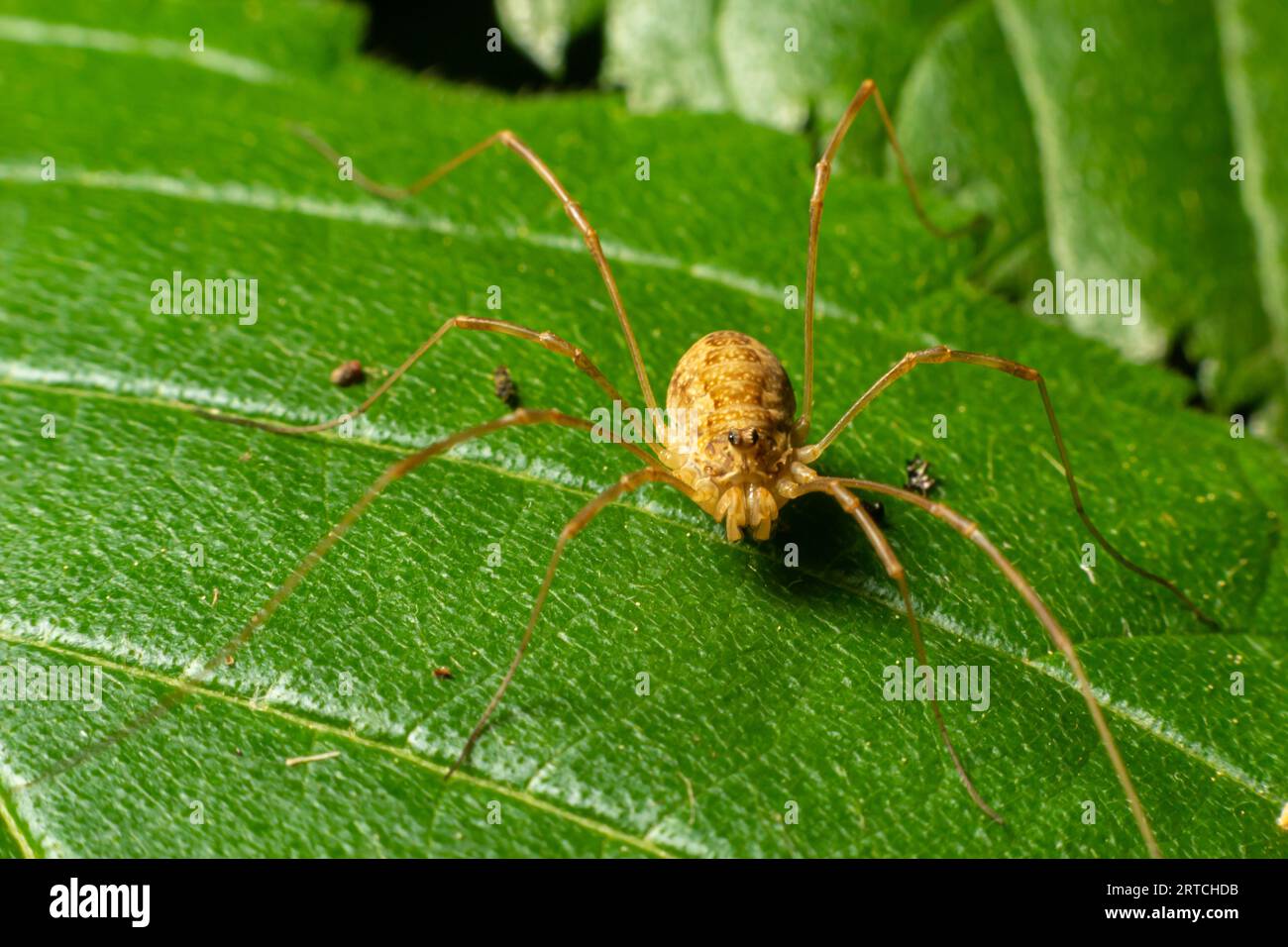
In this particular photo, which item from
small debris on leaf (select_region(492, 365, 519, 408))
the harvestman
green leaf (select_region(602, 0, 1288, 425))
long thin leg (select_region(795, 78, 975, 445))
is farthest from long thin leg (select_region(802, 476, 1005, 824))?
green leaf (select_region(602, 0, 1288, 425))

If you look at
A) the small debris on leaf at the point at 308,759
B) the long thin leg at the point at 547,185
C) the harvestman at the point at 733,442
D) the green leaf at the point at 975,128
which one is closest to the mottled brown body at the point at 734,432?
the harvestman at the point at 733,442

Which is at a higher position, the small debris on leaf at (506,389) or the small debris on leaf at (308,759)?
the small debris on leaf at (506,389)

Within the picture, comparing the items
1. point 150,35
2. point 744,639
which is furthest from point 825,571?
point 150,35

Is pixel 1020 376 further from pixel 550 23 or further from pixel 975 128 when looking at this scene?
pixel 550 23

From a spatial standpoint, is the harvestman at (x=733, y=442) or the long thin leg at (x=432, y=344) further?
the long thin leg at (x=432, y=344)

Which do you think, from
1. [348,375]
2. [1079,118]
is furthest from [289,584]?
[1079,118]

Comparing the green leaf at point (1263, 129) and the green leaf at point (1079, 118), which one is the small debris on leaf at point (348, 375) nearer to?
the green leaf at point (1079, 118)

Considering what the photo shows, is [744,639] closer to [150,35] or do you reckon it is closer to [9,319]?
[9,319]

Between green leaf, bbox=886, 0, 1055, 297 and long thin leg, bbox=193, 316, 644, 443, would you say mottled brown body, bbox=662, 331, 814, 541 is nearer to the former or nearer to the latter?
long thin leg, bbox=193, 316, 644, 443
